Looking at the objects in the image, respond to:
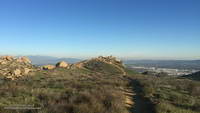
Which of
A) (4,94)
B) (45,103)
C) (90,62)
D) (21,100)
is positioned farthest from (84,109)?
(90,62)

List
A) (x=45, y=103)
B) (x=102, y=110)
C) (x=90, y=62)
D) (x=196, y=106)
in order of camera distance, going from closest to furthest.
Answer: (x=102, y=110) → (x=45, y=103) → (x=196, y=106) → (x=90, y=62)

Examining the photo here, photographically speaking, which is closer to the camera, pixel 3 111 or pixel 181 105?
pixel 3 111

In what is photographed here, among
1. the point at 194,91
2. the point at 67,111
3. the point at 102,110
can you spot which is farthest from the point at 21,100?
the point at 194,91

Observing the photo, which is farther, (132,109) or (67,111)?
(132,109)

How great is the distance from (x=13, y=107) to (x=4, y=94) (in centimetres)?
419

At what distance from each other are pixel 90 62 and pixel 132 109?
2051 inches

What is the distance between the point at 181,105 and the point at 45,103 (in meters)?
9.77

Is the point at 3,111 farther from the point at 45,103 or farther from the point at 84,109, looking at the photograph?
the point at 84,109

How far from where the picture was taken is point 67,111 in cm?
883

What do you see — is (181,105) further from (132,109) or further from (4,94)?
(4,94)

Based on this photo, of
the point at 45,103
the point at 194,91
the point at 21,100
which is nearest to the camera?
the point at 45,103

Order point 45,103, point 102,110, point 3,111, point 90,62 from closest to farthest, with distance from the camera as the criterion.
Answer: point 3,111, point 102,110, point 45,103, point 90,62

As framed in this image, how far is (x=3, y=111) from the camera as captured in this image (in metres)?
8.58

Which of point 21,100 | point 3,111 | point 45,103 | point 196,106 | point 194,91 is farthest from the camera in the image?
point 194,91
